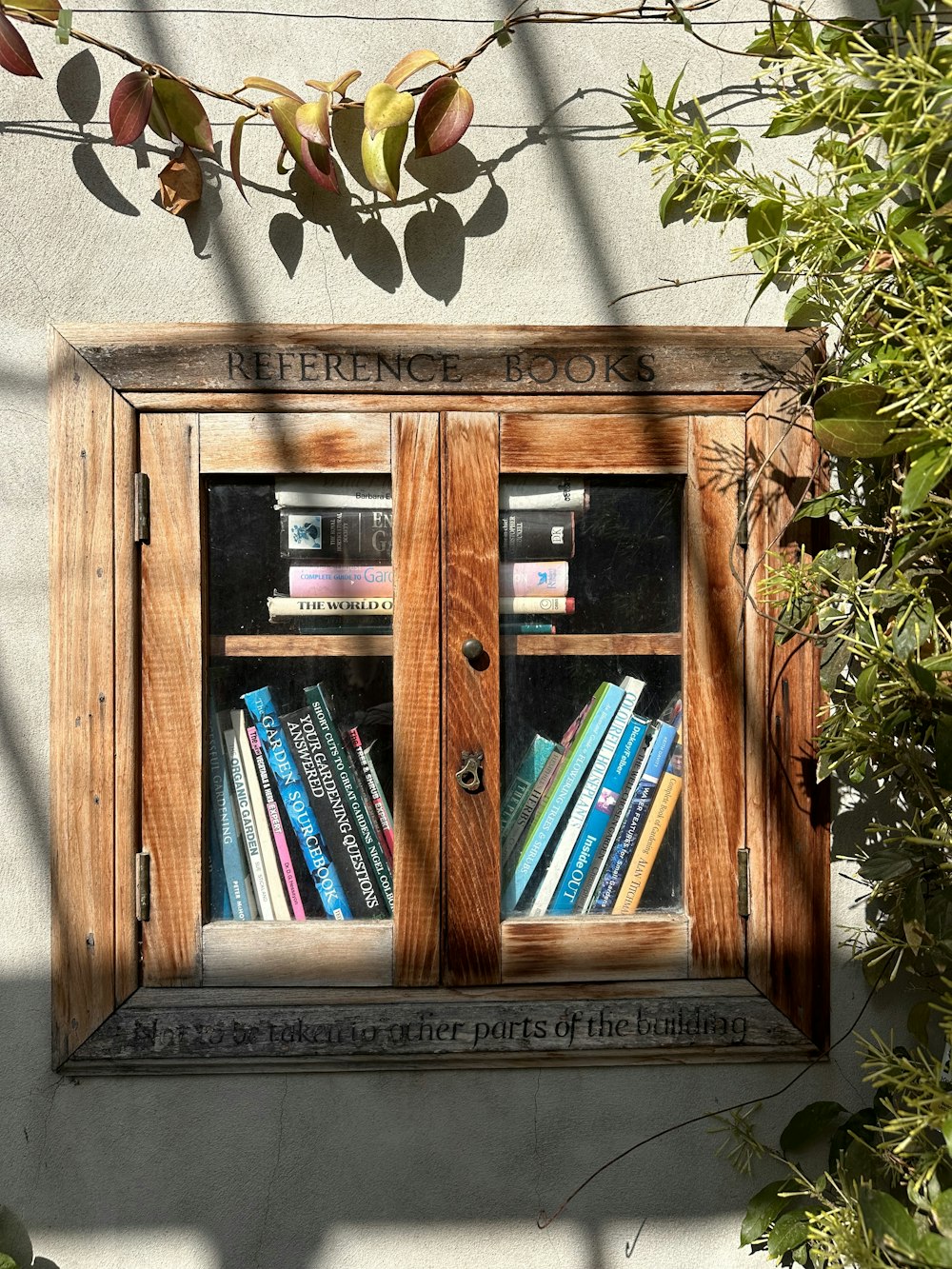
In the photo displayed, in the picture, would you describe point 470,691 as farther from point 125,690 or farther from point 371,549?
point 125,690

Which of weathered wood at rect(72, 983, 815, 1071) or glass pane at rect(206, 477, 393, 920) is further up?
glass pane at rect(206, 477, 393, 920)

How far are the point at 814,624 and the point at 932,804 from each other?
0.39m

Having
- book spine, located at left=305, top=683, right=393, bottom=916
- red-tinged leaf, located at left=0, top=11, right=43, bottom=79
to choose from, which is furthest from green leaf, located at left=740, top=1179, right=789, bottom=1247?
red-tinged leaf, located at left=0, top=11, right=43, bottom=79

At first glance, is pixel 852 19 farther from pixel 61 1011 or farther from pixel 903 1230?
pixel 61 1011

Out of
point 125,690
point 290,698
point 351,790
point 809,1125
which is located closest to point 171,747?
point 125,690

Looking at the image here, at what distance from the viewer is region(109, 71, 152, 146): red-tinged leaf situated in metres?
1.73

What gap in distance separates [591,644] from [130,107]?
50.0 inches

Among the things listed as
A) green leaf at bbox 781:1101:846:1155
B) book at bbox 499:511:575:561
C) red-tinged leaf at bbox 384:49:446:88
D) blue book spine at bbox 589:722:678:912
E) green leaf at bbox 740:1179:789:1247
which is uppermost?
red-tinged leaf at bbox 384:49:446:88

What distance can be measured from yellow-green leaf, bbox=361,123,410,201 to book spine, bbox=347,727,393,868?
1.00 meters

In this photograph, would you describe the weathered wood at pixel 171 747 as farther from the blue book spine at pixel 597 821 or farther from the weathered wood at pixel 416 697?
the blue book spine at pixel 597 821

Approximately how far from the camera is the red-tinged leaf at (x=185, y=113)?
69.0 inches

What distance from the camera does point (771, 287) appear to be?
1896 mm

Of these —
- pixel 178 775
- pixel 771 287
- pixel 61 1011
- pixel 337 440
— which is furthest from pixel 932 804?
pixel 61 1011

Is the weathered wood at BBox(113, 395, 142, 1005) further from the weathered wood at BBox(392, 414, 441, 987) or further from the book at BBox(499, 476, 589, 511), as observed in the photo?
the book at BBox(499, 476, 589, 511)
